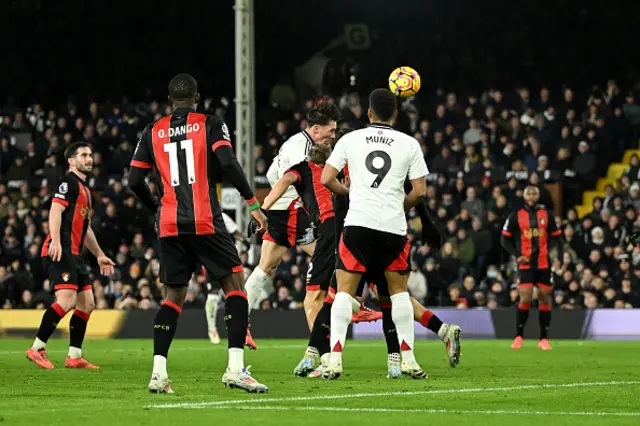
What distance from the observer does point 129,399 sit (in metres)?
8.93

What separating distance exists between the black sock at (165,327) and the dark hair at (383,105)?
7.68ft

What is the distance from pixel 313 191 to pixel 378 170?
1782mm

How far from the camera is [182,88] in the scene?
958cm

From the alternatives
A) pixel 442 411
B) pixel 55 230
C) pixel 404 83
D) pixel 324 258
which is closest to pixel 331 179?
pixel 324 258

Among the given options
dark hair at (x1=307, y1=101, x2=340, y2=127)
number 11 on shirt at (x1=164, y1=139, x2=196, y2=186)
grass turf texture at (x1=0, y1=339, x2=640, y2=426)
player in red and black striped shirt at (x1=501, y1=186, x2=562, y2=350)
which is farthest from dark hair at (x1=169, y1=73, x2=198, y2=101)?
player in red and black striped shirt at (x1=501, y1=186, x2=562, y2=350)

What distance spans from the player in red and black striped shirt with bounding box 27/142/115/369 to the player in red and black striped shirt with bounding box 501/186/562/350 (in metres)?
7.59

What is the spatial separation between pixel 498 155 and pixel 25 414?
19.9 meters

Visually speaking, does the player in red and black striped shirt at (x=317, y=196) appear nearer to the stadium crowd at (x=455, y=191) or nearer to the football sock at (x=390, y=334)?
the football sock at (x=390, y=334)

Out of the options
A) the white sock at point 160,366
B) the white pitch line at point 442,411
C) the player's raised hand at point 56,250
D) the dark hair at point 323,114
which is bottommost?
the white pitch line at point 442,411

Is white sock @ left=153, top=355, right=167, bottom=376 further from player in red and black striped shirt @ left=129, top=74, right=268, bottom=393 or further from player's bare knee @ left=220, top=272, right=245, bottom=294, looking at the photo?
player's bare knee @ left=220, top=272, right=245, bottom=294

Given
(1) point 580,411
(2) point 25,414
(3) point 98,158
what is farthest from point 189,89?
(3) point 98,158

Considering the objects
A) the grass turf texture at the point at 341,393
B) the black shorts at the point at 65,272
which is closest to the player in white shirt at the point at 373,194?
the grass turf texture at the point at 341,393

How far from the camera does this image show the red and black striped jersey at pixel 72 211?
45.1ft

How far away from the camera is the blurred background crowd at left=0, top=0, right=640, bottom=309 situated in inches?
965
